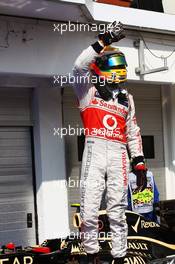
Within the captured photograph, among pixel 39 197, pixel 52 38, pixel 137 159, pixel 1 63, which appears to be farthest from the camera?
pixel 39 197

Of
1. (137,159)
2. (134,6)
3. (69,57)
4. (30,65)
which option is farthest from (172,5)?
(137,159)

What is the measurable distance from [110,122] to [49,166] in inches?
110

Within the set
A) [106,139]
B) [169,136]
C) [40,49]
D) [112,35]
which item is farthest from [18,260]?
[169,136]

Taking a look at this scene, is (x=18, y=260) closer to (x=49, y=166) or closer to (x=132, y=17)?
(x=49, y=166)

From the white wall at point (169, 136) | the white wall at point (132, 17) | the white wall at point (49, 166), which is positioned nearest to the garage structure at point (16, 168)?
the white wall at point (49, 166)

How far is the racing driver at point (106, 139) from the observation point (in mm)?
3699

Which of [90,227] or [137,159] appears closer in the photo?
[90,227]

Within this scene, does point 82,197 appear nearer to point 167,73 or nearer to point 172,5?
point 167,73

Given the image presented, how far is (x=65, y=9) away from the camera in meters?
5.32

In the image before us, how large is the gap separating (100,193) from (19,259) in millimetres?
781

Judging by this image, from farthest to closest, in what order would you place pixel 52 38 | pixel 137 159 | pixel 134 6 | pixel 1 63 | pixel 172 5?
1. pixel 172 5
2. pixel 134 6
3. pixel 52 38
4. pixel 1 63
5. pixel 137 159

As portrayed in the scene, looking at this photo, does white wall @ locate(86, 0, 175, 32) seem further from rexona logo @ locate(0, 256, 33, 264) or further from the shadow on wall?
rexona logo @ locate(0, 256, 33, 264)

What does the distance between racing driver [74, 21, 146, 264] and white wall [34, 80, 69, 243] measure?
2.56 m

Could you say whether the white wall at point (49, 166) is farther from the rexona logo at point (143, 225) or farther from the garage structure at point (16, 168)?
the rexona logo at point (143, 225)
